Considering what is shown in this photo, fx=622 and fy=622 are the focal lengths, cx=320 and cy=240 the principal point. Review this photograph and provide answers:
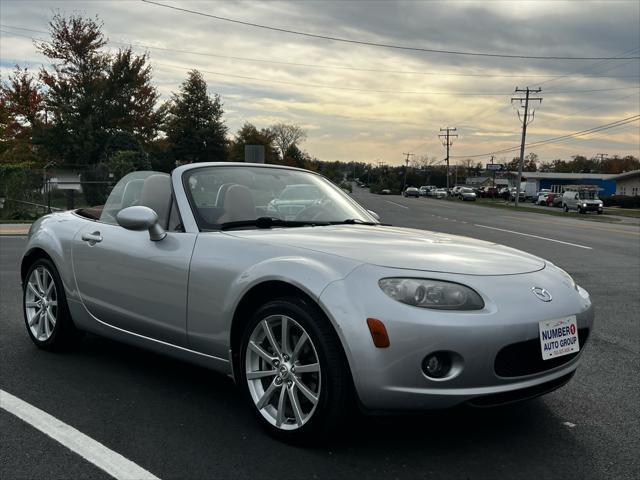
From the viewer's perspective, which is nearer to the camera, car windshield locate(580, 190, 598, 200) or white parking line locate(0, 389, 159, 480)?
white parking line locate(0, 389, 159, 480)

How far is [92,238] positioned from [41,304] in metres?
0.96

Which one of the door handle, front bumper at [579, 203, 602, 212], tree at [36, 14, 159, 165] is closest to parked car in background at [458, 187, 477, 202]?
front bumper at [579, 203, 602, 212]

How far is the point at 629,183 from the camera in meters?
84.5

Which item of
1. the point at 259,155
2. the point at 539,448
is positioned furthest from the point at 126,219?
the point at 259,155

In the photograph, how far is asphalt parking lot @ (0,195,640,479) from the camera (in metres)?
2.87

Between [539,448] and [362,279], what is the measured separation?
4.16 feet

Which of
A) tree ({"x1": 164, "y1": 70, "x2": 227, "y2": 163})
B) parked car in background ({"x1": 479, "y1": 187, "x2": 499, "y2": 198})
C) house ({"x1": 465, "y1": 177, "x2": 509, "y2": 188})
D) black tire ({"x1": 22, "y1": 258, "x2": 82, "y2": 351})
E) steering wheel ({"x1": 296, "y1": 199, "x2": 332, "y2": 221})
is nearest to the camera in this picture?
steering wheel ({"x1": 296, "y1": 199, "x2": 332, "y2": 221})

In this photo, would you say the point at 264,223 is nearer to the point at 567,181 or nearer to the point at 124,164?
the point at 124,164

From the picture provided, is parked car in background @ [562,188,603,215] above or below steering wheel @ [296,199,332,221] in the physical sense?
below

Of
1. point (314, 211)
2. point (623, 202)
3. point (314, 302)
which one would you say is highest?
point (314, 211)

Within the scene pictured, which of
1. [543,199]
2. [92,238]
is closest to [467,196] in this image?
[543,199]

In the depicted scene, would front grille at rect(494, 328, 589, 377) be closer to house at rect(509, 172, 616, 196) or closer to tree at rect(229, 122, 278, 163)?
tree at rect(229, 122, 278, 163)

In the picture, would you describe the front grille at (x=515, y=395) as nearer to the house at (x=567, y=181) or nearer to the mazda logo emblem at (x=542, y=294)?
the mazda logo emblem at (x=542, y=294)

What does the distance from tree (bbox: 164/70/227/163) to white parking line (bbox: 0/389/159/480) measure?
2355 inches
